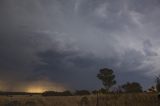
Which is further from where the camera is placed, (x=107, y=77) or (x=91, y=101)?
(x=107, y=77)

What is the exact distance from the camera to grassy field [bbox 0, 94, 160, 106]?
38953mm

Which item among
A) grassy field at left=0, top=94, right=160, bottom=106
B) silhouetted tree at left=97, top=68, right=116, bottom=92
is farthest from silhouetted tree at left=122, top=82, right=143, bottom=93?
grassy field at left=0, top=94, right=160, bottom=106

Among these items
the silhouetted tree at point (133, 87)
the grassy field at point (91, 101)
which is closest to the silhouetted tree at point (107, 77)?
the silhouetted tree at point (133, 87)

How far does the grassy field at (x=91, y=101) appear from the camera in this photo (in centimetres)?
3895

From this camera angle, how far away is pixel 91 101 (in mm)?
41469

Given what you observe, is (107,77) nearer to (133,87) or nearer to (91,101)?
(133,87)

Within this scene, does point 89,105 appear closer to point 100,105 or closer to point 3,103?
point 100,105

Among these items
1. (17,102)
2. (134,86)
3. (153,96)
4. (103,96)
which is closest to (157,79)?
(153,96)

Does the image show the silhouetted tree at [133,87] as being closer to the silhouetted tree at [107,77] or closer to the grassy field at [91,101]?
the silhouetted tree at [107,77]

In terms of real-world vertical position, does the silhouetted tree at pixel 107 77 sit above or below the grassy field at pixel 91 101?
above

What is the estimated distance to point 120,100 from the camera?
4034 centimetres

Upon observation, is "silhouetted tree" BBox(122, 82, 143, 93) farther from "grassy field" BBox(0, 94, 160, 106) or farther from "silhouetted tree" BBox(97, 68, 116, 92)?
"grassy field" BBox(0, 94, 160, 106)

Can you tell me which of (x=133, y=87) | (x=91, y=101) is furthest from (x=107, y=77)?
(x=91, y=101)

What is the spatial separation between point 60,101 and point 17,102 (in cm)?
572
